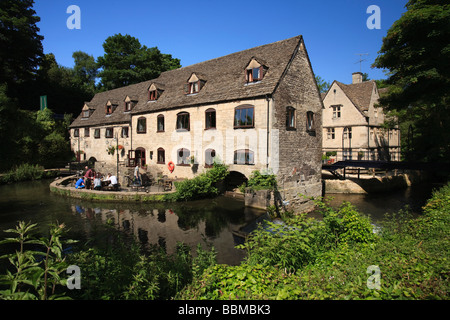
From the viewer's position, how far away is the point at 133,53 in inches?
1857

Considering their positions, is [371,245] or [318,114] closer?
[371,245]

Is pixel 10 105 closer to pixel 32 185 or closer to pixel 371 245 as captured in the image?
pixel 32 185

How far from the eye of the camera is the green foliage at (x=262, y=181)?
16039 mm

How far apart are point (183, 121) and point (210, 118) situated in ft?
9.81

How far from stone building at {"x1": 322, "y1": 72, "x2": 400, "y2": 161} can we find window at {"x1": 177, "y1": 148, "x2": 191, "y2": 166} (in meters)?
19.5

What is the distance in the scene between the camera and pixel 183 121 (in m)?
21.6

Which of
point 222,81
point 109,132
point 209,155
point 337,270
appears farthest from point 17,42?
point 337,270

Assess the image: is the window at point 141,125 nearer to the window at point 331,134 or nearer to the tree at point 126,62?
the tree at point 126,62

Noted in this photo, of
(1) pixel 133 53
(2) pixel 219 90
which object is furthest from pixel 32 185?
(1) pixel 133 53

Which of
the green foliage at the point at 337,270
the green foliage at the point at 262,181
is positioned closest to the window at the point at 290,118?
the green foliage at the point at 262,181

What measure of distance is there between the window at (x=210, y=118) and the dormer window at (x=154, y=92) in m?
7.61

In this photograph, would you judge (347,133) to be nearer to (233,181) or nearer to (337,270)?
(233,181)
